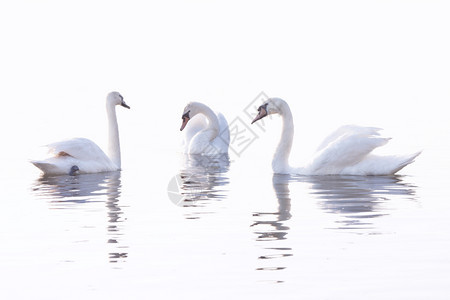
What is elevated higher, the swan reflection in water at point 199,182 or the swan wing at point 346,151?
the swan wing at point 346,151

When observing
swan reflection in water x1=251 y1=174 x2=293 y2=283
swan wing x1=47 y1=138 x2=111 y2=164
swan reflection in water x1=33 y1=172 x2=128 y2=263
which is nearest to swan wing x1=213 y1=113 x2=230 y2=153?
swan reflection in water x1=33 y1=172 x2=128 y2=263

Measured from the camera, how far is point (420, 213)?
12.2 metres

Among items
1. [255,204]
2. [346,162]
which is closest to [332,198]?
[255,204]

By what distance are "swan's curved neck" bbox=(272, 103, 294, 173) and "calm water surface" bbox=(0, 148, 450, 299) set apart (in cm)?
118

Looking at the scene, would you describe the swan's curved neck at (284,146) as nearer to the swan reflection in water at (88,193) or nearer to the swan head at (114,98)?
the swan reflection in water at (88,193)

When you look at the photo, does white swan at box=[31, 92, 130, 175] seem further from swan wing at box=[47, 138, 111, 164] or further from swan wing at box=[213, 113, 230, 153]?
swan wing at box=[213, 113, 230, 153]

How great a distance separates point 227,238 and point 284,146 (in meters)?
7.20

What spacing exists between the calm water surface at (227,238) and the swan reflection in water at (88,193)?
16 millimetres

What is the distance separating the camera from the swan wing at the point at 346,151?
16.4 m

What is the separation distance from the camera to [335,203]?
13164 mm

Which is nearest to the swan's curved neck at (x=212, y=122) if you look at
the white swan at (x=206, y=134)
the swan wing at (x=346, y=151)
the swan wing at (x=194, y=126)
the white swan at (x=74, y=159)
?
the white swan at (x=206, y=134)

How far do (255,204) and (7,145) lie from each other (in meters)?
11.5

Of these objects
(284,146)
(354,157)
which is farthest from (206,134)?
(354,157)

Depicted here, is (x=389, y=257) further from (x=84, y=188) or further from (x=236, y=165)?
(x=236, y=165)
